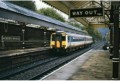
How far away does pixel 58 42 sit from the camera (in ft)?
100

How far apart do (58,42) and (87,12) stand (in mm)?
17897

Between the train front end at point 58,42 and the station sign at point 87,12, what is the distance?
17.2 m

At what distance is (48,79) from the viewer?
1298 centimetres

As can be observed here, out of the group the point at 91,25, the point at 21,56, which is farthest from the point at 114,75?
the point at 91,25

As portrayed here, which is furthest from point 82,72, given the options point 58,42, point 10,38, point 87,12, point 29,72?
point 58,42

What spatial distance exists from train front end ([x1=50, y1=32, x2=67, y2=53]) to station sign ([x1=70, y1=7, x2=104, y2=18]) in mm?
17191

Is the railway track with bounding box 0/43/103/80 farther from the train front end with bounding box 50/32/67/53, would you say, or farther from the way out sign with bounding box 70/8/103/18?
the train front end with bounding box 50/32/67/53

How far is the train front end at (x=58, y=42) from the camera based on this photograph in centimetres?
3023

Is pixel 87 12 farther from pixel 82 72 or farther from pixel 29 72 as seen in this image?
pixel 29 72

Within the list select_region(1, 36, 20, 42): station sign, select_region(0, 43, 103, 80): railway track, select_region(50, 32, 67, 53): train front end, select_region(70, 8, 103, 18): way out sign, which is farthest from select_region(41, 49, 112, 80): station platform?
select_region(50, 32, 67, 53): train front end

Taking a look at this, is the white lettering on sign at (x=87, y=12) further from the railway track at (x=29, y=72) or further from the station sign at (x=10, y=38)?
the station sign at (x=10, y=38)

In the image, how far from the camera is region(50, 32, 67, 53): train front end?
30234 mm

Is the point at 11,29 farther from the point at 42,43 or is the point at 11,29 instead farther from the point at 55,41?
the point at 42,43

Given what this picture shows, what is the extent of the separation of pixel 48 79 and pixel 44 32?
94.5ft
